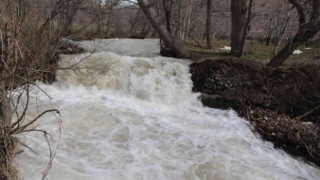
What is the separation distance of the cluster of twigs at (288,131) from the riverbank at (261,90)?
0.07ft

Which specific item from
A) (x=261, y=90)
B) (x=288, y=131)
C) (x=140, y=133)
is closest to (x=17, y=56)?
(x=140, y=133)

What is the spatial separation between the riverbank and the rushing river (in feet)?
→ 1.14

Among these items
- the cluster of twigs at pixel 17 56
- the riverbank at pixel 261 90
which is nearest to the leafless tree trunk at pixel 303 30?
the riverbank at pixel 261 90

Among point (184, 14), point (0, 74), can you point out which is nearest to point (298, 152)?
point (0, 74)

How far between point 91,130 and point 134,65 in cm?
344

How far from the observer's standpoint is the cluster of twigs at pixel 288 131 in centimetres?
713

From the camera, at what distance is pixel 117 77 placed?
9.84m

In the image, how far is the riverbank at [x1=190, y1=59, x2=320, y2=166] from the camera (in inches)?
345

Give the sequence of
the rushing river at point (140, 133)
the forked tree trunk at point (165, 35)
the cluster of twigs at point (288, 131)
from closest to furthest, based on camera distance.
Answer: the rushing river at point (140, 133) < the cluster of twigs at point (288, 131) < the forked tree trunk at point (165, 35)

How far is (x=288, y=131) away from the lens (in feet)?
25.1

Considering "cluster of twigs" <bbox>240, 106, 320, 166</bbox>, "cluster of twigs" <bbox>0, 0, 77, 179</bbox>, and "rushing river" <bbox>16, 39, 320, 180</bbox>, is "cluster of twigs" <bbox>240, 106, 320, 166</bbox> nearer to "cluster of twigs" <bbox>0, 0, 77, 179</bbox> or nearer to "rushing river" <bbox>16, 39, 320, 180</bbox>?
"rushing river" <bbox>16, 39, 320, 180</bbox>

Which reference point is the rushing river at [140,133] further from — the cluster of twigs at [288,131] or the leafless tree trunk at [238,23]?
the leafless tree trunk at [238,23]

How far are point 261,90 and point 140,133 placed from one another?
3.66 m

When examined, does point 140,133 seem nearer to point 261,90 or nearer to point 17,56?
point 17,56
